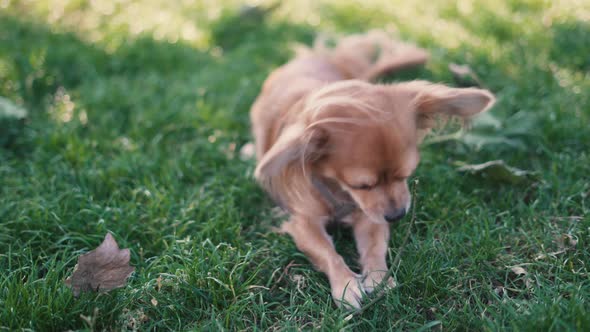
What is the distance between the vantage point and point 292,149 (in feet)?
7.59

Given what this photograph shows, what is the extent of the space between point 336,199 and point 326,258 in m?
0.38

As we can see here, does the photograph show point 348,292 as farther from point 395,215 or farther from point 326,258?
point 395,215

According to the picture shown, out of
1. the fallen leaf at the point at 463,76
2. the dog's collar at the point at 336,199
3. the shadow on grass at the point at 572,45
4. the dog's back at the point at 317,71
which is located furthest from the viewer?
the shadow on grass at the point at 572,45

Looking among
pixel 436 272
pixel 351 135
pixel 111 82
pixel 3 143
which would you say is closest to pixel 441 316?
pixel 436 272

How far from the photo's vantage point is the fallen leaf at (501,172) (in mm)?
2854

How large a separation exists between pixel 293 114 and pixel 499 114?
1645 millimetres

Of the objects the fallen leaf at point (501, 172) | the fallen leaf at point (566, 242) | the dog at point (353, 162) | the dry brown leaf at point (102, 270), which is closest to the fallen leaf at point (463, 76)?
the fallen leaf at point (501, 172)

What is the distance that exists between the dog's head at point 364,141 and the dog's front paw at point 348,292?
0.35 m

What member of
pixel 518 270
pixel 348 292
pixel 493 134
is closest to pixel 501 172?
pixel 493 134

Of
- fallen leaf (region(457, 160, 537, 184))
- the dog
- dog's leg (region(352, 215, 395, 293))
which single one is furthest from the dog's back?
fallen leaf (region(457, 160, 537, 184))

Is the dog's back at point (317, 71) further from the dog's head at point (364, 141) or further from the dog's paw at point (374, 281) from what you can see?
the dog's paw at point (374, 281)

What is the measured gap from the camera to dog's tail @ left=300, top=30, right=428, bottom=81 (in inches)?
158

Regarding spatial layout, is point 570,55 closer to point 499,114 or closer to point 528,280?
point 499,114

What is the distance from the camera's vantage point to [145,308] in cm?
224
